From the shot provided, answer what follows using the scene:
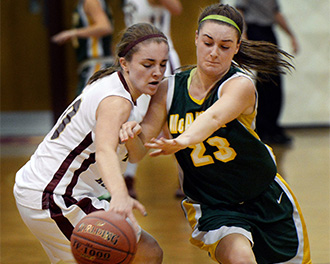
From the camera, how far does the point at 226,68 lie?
8.05 feet

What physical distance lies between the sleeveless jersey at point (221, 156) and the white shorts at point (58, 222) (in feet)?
1.41

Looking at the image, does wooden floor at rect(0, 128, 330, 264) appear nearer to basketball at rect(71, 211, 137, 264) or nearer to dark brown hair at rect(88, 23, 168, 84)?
basketball at rect(71, 211, 137, 264)

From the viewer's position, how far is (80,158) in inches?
93.0

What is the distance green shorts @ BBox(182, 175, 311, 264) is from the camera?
99.0 inches

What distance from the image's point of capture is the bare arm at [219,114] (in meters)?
2.19

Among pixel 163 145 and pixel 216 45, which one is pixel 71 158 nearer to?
pixel 163 145

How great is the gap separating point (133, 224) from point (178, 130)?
1.97ft

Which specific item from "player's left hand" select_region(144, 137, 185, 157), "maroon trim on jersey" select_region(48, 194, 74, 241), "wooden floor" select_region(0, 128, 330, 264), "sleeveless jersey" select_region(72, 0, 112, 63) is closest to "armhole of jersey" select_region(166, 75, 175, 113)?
"player's left hand" select_region(144, 137, 185, 157)

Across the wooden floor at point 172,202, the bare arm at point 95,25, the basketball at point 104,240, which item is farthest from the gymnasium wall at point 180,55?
the basketball at point 104,240

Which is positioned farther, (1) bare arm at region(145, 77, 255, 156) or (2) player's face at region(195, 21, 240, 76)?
(2) player's face at region(195, 21, 240, 76)

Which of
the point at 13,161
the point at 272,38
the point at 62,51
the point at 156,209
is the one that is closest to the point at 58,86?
the point at 62,51

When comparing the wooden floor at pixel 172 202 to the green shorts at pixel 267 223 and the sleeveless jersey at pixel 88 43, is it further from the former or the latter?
the sleeveless jersey at pixel 88 43

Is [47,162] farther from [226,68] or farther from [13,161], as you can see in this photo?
[13,161]

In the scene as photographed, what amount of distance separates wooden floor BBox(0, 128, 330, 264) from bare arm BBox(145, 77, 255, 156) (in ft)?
3.55
